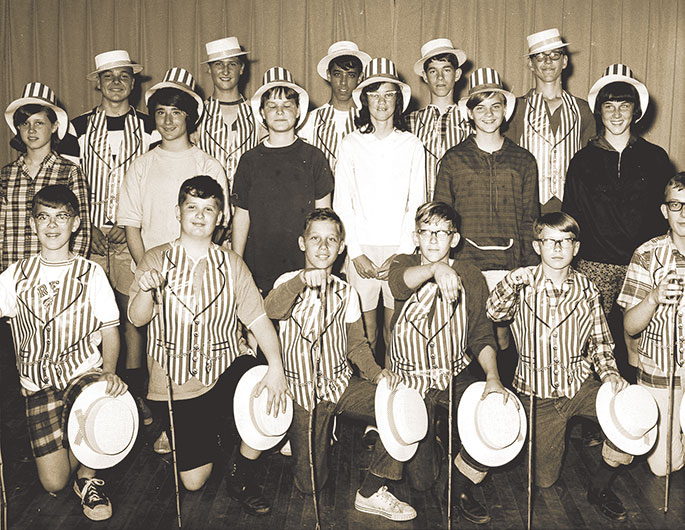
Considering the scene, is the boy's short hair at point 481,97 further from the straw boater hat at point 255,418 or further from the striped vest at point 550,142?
the straw boater hat at point 255,418

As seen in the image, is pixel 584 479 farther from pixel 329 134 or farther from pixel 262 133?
pixel 262 133

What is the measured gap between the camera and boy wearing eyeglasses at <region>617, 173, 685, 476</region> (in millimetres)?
3236

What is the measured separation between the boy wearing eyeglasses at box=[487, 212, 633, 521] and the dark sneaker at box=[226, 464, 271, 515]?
1.16 meters

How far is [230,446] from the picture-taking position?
3.61 meters

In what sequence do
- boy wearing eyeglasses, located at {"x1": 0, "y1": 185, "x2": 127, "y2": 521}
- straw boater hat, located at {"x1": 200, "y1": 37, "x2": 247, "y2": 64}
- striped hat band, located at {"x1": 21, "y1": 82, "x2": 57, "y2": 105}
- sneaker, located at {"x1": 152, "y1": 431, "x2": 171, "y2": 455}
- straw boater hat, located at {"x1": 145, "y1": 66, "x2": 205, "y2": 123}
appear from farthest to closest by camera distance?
straw boater hat, located at {"x1": 200, "y1": 37, "x2": 247, "y2": 64}, striped hat band, located at {"x1": 21, "y1": 82, "x2": 57, "y2": 105}, straw boater hat, located at {"x1": 145, "y1": 66, "x2": 205, "y2": 123}, sneaker, located at {"x1": 152, "y1": 431, "x2": 171, "y2": 455}, boy wearing eyeglasses, located at {"x1": 0, "y1": 185, "x2": 127, "y2": 521}

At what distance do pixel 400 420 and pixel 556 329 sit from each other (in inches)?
31.5

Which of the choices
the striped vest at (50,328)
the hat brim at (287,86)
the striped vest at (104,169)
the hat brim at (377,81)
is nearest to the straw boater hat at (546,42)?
the hat brim at (377,81)

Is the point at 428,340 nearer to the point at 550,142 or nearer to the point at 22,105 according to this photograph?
the point at 550,142

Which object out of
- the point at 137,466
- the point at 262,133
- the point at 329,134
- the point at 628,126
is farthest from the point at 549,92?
the point at 137,466

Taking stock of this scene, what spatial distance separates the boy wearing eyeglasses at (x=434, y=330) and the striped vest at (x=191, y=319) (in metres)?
0.73

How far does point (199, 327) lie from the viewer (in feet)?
10.2

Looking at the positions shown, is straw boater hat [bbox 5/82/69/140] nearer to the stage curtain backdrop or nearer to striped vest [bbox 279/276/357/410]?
striped vest [bbox 279/276/357/410]

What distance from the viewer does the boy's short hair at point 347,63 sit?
447 cm

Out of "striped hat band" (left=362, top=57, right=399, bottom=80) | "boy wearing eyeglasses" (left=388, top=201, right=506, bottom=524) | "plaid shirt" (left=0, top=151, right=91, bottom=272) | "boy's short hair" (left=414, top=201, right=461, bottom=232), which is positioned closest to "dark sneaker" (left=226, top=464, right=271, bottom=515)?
"boy wearing eyeglasses" (left=388, top=201, right=506, bottom=524)
